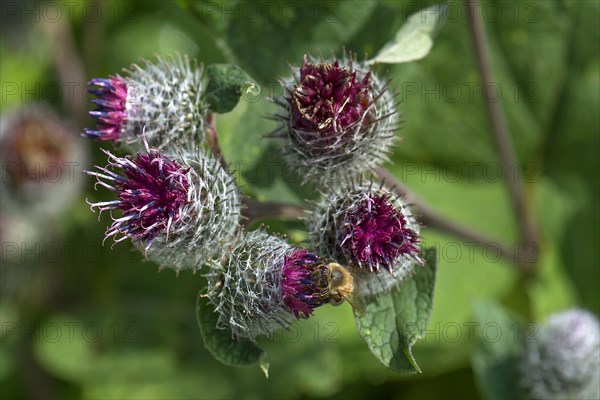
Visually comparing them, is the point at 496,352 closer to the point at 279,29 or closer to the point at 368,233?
the point at 368,233

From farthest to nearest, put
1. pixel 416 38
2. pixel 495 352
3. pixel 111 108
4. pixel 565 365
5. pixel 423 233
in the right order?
pixel 423 233, pixel 495 352, pixel 565 365, pixel 416 38, pixel 111 108

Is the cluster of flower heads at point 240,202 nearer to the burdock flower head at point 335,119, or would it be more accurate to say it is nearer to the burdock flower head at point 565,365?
the burdock flower head at point 335,119

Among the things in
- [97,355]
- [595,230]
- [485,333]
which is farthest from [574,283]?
[97,355]

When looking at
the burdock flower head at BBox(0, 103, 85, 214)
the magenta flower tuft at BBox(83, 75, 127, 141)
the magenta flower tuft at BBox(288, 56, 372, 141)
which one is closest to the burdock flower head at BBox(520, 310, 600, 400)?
the magenta flower tuft at BBox(288, 56, 372, 141)

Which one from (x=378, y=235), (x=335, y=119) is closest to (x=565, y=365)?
(x=378, y=235)

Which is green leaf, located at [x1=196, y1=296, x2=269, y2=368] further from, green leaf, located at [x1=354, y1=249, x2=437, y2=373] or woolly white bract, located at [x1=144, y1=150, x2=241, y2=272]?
green leaf, located at [x1=354, y1=249, x2=437, y2=373]
